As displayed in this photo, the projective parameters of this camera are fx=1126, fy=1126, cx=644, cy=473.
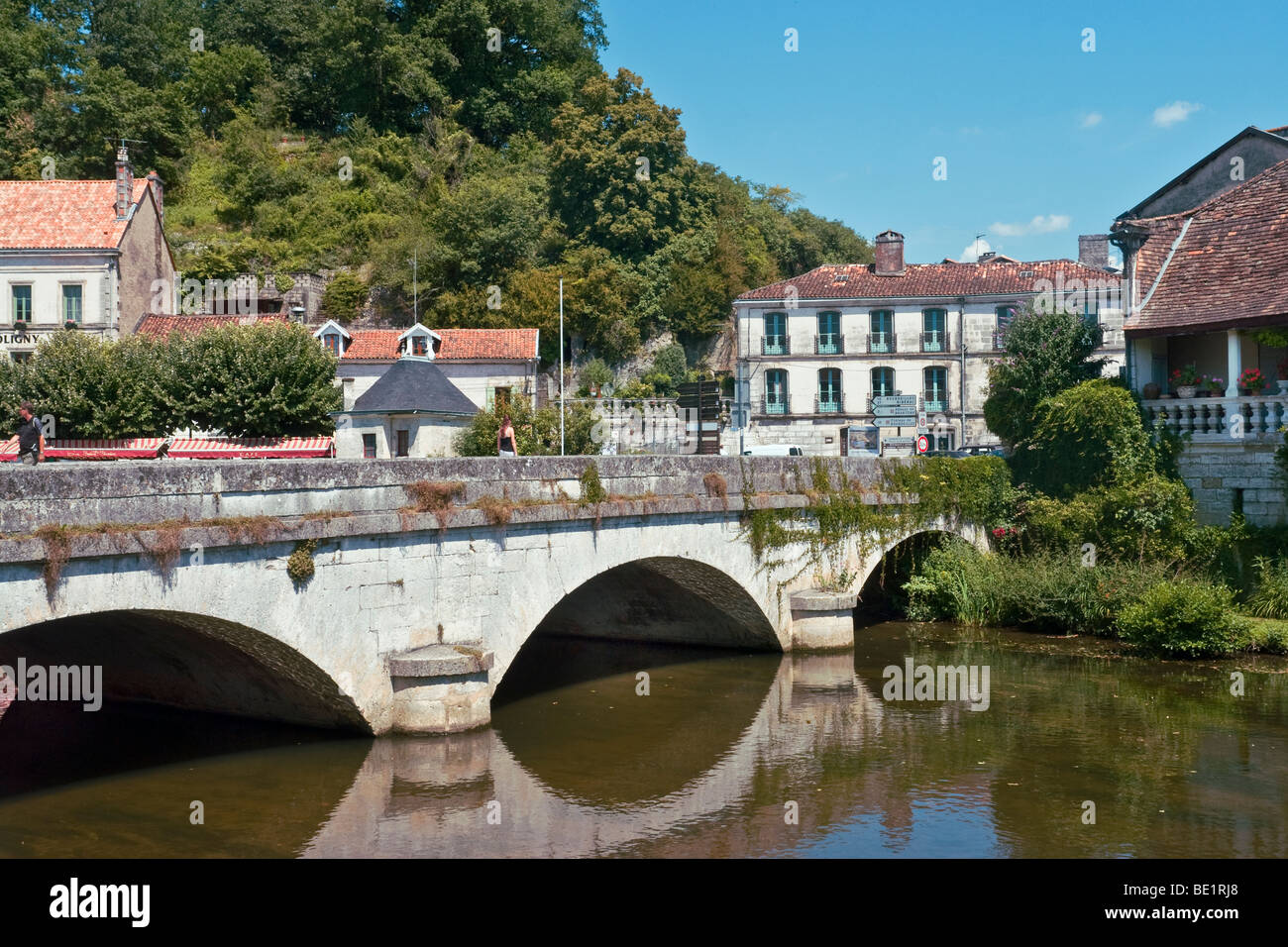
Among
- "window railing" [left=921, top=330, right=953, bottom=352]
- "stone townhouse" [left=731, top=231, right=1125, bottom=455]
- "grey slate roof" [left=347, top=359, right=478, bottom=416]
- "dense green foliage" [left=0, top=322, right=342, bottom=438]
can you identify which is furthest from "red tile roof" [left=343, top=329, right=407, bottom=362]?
"window railing" [left=921, top=330, right=953, bottom=352]

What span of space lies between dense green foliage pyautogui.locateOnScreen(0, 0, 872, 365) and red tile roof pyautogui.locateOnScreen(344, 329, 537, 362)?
405 centimetres

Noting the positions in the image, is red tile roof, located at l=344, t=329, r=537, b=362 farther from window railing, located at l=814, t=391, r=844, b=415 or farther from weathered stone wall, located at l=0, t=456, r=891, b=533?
weathered stone wall, located at l=0, t=456, r=891, b=533

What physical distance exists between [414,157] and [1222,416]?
1599 inches

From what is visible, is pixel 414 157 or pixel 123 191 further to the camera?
pixel 414 157

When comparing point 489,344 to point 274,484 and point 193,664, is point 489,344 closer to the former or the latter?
point 193,664

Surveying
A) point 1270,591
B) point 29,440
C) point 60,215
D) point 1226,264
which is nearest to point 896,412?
point 1226,264

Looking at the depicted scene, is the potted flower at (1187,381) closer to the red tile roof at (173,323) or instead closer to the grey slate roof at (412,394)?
the grey slate roof at (412,394)

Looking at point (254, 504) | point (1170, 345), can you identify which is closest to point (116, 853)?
point (254, 504)

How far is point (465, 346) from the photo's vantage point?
39969mm

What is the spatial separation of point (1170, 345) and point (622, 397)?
76.9 feet

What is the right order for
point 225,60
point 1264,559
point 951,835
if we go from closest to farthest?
1. point 951,835
2. point 1264,559
3. point 225,60

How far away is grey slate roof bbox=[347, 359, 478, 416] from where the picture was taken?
2988 centimetres

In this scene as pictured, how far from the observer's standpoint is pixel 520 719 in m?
15.1
